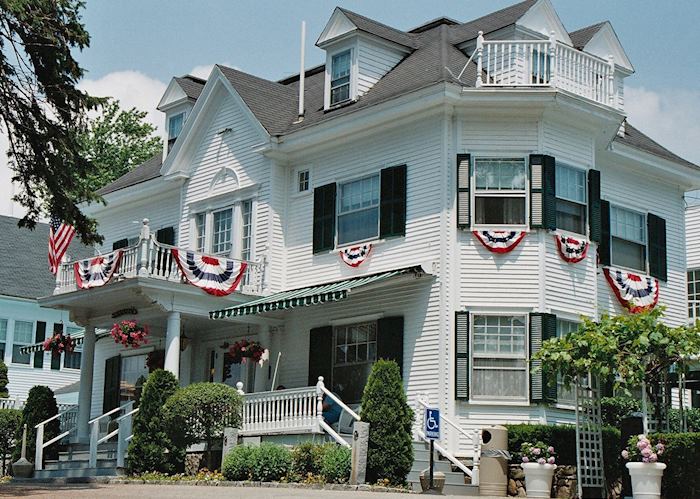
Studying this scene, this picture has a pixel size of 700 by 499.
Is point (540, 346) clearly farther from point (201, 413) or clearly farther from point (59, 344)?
point (59, 344)

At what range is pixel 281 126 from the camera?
28.3 metres

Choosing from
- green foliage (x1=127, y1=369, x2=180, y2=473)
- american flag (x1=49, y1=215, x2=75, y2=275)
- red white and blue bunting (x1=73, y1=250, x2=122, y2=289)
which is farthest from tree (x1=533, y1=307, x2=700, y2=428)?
american flag (x1=49, y1=215, x2=75, y2=275)

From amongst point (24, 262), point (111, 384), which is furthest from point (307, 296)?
point (24, 262)

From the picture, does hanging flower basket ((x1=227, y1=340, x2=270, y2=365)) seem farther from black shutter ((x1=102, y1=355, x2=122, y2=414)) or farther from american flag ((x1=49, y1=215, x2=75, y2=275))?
black shutter ((x1=102, y1=355, x2=122, y2=414))

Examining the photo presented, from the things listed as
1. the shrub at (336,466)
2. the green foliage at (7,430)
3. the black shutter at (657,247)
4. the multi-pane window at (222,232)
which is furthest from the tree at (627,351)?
the green foliage at (7,430)

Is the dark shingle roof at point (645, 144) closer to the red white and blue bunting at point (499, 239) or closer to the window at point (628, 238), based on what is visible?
the window at point (628, 238)

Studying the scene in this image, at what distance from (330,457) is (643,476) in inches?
228

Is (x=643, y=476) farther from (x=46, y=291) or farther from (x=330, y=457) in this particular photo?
(x=46, y=291)

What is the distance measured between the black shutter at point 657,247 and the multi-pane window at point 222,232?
34.4 ft

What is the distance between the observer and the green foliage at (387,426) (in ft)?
67.8

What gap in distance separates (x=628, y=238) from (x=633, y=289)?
132 cm

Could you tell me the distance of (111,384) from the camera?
3328cm

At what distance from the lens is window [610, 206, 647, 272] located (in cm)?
2691

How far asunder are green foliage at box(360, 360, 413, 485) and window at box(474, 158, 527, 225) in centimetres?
474
